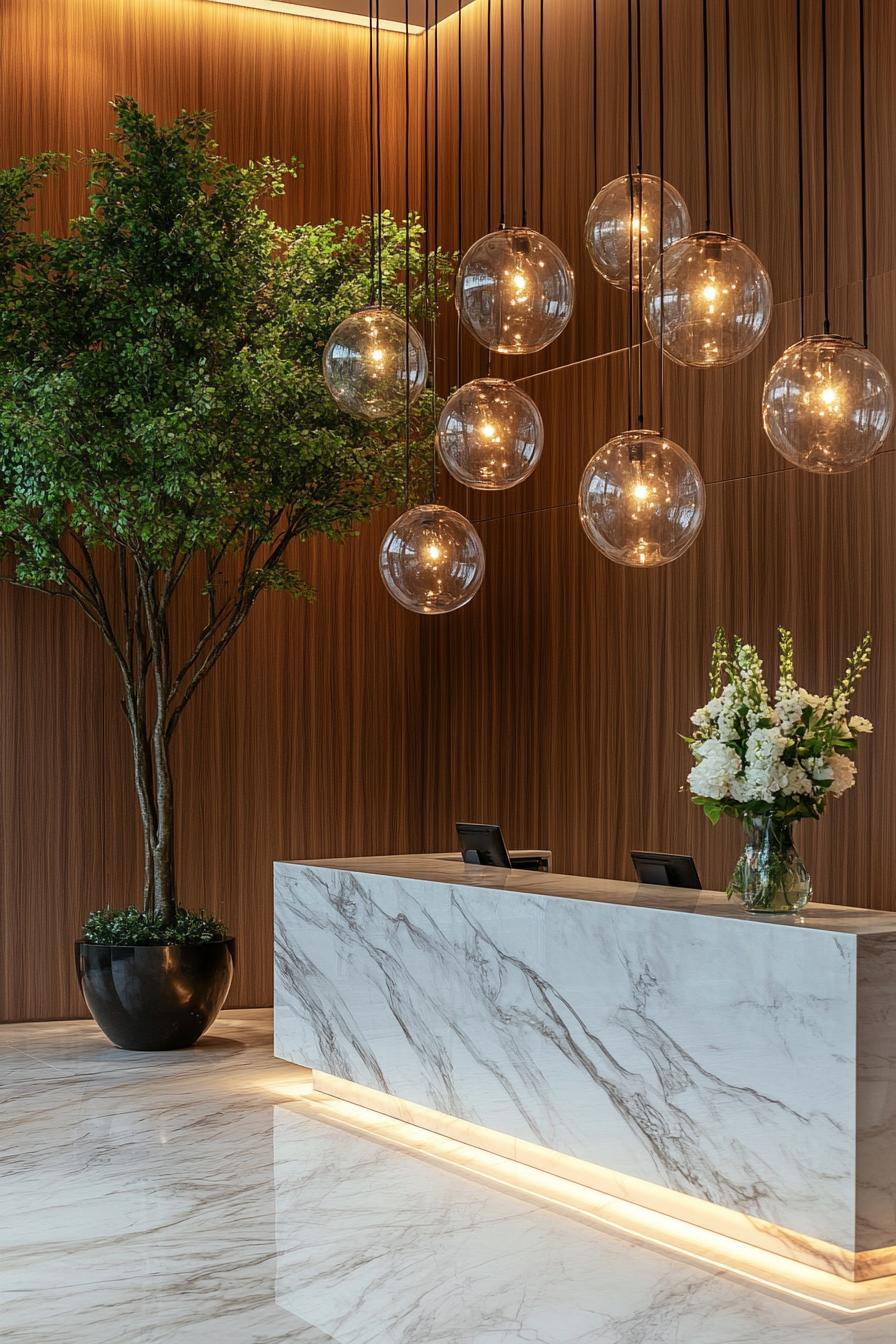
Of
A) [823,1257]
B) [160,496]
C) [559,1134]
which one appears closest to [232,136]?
[160,496]

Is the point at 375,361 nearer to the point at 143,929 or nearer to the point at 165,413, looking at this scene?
the point at 165,413

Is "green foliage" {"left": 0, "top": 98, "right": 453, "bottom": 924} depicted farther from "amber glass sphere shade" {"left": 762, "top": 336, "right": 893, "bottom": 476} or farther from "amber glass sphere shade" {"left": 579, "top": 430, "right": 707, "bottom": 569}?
"amber glass sphere shade" {"left": 762, "top": 336, "right": 893, "bottom": 476}

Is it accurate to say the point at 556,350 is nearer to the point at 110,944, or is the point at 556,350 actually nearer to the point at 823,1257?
the point at 110,944

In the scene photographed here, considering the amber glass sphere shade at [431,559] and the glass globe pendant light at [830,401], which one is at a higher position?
the glass globe pendant light at [830,401]

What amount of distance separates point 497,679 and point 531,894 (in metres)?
3.72

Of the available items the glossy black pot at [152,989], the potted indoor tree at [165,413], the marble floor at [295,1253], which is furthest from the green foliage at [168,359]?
the marble floor at [295,1253]

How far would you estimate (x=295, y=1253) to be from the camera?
457cm

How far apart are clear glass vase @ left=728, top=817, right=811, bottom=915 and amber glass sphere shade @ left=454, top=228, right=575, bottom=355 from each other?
1.60 meters

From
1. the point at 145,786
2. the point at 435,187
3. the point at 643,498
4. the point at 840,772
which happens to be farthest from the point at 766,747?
the point at 435,187

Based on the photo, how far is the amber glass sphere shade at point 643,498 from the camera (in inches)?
170

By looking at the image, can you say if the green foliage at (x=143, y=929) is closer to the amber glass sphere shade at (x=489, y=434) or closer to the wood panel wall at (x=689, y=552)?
the wood panel wall at (x=689, y=552)

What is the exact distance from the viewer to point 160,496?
7.41 metres

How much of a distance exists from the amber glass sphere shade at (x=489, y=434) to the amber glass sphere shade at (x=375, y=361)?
161 millimetres

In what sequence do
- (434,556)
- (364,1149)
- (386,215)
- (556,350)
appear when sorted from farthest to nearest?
1. (556,350)
2. (386,215)
3. (364,1149)
4. (434,556)
